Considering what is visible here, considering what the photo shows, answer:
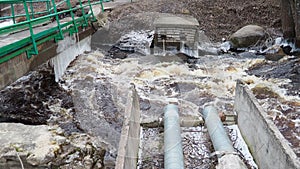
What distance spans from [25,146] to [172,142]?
2169 millimetres

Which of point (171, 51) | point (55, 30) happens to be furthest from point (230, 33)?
point (55, 30)

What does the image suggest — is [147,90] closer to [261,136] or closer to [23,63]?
[23,63]

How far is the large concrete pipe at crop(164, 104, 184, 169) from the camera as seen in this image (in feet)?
11.2

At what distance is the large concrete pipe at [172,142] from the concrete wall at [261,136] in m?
0.98

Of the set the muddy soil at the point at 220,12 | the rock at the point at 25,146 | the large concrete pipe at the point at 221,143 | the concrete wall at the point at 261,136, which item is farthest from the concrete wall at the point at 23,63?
the muddy soil at the point at 220,12

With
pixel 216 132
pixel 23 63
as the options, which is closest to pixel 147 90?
pixel 23 63

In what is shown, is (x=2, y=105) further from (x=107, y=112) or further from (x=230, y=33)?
(x=230, y=33)

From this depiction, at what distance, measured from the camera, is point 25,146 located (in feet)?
13.6

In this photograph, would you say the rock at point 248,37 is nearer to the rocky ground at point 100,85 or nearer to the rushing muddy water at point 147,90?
the rushing muddy water at point 147,90

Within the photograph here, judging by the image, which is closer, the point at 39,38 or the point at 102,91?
the point at 39,38

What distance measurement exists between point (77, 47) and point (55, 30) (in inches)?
101

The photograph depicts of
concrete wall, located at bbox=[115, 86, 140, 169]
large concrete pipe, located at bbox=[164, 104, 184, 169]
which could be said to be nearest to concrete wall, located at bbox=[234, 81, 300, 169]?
large concrete pipe, located at bbox=[164, 104, 184, 169]

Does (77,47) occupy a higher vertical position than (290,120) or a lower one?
higher

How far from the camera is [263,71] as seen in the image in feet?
26.9
